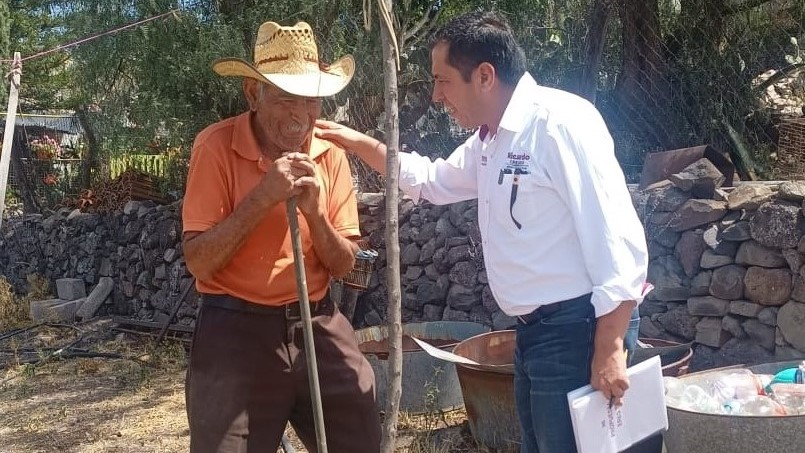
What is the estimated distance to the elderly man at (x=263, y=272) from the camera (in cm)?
238

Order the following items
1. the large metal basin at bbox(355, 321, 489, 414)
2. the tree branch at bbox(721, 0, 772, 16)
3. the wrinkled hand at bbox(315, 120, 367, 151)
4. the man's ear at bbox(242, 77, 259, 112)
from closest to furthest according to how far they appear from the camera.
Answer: the man's ear at bbox(242, 77, 259, 112)
the wrinkled hand at bbox(315, 120, 367, 151)
the large metal basin at bbox(355, 321, 489, 414)
the tree branch at bbox(721, 0, 772, 16)

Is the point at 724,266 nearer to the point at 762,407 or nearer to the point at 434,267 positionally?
the point at 762,407

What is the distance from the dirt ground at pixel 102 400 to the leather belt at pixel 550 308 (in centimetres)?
244

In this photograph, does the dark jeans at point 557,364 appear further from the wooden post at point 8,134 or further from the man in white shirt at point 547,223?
the wooden post at point 8,134

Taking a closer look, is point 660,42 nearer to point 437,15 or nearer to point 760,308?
point 437,15

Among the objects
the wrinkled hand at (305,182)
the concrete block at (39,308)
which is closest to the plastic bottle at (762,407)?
the wrinkled hand at (305,182)

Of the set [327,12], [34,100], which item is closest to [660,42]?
[327,12]

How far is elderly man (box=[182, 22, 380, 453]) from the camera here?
7.82 feet

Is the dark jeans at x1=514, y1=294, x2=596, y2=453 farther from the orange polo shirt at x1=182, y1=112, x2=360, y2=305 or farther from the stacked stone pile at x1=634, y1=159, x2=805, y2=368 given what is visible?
the stacked stone pile at x1=634, y1=159, x2=805, y2=368


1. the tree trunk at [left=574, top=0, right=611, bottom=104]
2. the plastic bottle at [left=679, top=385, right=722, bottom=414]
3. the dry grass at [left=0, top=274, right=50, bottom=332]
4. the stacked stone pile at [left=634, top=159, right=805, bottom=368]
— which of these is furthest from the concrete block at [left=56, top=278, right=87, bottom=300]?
the plastic bottle at [left=679, top=385, right=722, bottom=414]

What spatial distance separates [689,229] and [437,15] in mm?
3993

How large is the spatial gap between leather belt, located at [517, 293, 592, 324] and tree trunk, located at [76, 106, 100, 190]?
10511mm

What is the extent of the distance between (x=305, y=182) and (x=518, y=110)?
0.63 metres

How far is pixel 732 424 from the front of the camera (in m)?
2.90
